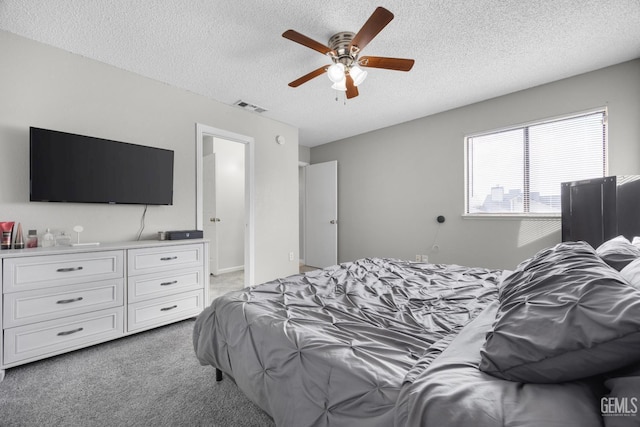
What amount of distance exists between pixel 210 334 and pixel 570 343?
151 cm

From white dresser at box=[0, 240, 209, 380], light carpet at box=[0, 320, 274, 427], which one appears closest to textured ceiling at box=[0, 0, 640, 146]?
white dresser at box=[0, 240, 209, 380]

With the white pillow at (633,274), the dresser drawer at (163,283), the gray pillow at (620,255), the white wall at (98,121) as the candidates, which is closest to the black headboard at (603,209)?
the gray pillow at (620,255)

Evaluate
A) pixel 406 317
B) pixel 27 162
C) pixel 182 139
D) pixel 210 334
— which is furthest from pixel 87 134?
pixel 406 317

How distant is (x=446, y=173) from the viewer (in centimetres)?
375

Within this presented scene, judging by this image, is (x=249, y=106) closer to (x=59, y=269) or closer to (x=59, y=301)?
(x=59, y=269)

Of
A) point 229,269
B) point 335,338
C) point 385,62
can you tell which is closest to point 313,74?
point 385,62

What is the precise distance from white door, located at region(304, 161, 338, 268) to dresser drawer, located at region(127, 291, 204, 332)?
2760 mm

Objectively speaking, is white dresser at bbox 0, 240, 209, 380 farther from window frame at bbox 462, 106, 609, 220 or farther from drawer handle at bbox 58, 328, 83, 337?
window frame at bbox 462, 106, 609, 220

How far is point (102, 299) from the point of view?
2.14 m

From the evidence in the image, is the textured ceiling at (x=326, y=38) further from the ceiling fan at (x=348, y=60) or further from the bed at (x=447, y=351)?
the bed at (x=447, y=351)

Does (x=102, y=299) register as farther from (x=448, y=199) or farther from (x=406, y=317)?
(x=448, y=199)

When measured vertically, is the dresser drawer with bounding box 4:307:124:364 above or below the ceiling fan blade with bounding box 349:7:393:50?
below

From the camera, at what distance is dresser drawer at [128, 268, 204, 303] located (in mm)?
2321

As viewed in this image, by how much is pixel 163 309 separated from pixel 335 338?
2159 millimetres
